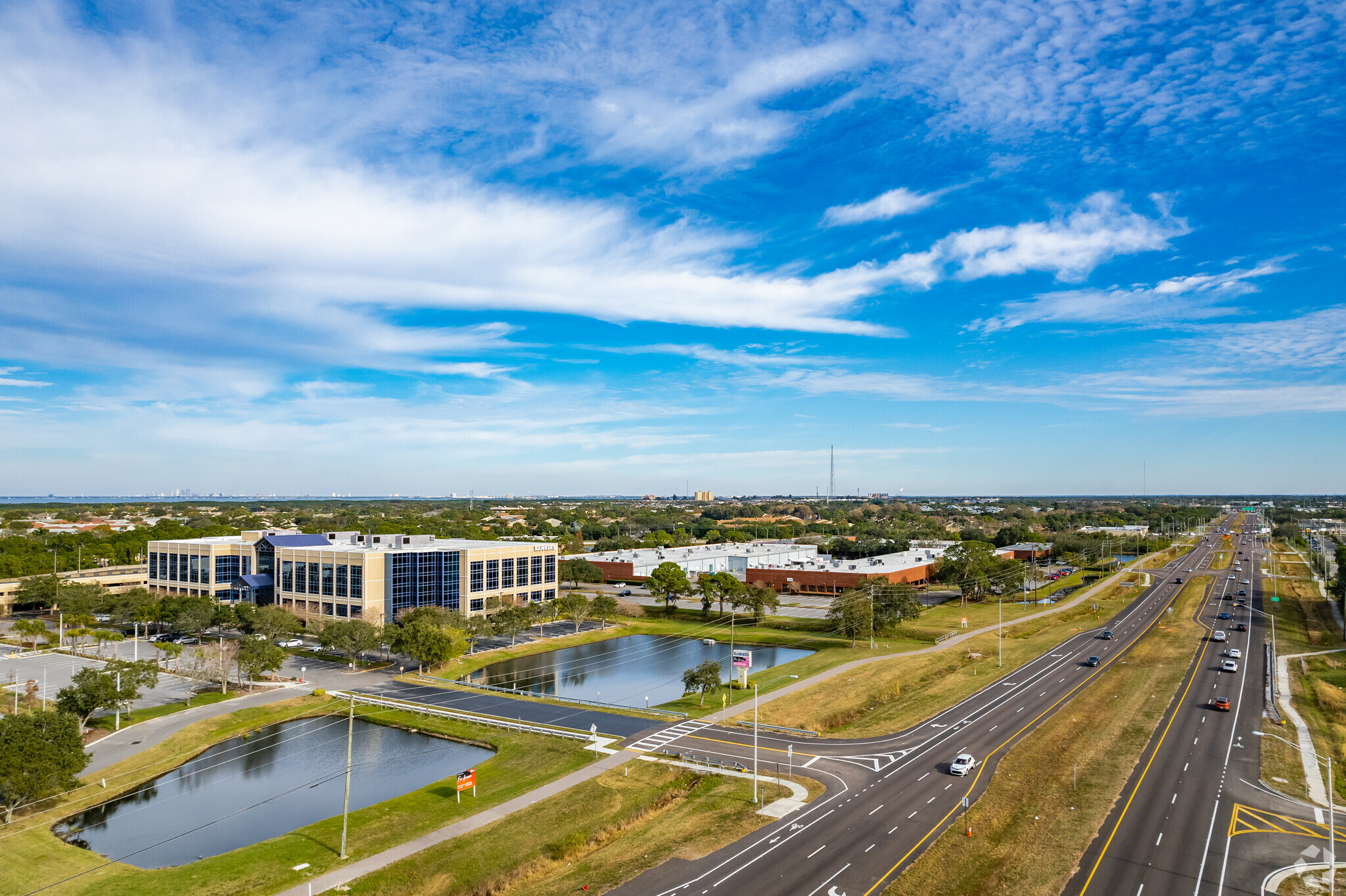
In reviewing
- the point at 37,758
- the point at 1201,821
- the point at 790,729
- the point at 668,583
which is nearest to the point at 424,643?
the point at 37,758

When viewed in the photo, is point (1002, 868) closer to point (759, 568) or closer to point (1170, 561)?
point (759, 568)

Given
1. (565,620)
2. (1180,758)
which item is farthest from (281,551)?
(1180,758)

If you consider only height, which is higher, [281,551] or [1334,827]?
[281,551]

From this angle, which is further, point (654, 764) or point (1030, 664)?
point (1030, 664)

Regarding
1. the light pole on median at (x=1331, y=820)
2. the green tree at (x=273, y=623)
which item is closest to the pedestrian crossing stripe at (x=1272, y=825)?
the light pole on median at (x=1331, y=820)

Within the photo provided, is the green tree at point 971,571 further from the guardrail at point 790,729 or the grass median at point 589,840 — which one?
Answer: the grass median at point 589,840

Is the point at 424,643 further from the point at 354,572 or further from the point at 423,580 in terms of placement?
the point at 423,580
